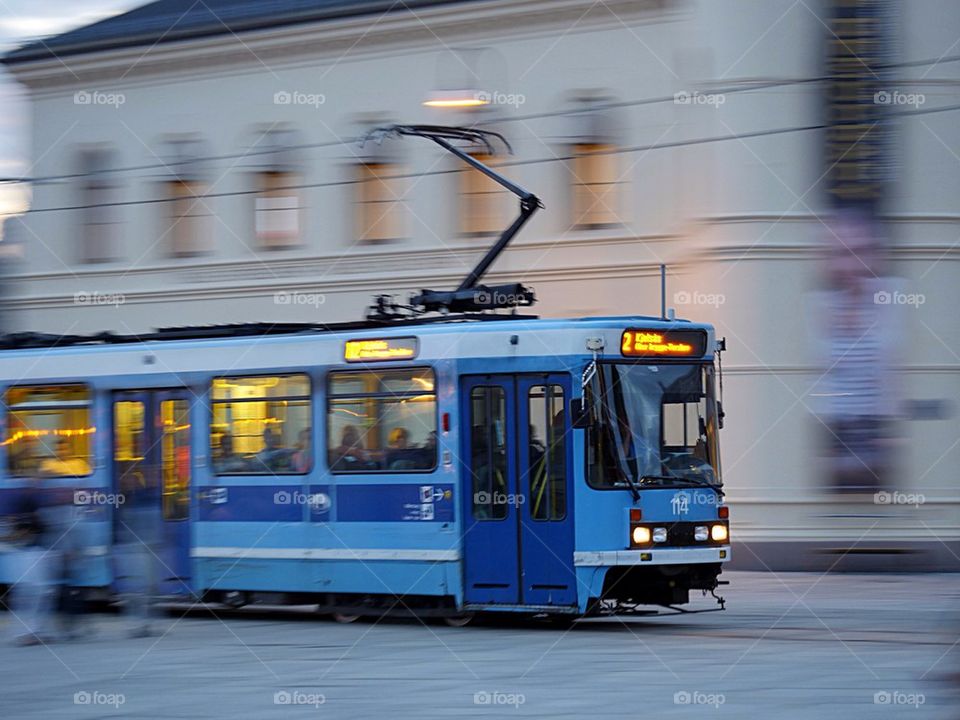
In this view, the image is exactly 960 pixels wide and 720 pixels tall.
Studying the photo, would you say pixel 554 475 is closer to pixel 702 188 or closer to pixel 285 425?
pixel 285 425

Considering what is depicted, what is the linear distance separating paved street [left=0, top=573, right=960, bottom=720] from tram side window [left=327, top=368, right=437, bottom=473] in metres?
1.69

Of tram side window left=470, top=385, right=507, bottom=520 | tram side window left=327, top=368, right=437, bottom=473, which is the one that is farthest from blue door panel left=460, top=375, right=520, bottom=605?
tram side window left=327, top=368, right=437, bottom=473

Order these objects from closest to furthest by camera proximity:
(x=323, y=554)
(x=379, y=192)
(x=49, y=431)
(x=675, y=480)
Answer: (x=675, y=480), (x=323, y=554), (x=49, y=431), (x=379, y=192)

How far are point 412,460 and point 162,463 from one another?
3.35 m

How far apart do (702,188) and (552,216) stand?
12.0 feet

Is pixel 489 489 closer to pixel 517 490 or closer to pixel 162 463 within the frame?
pixel 517 490

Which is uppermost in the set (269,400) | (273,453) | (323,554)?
(269,400)

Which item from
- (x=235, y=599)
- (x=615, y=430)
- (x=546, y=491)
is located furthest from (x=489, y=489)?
(x=235, y=599)

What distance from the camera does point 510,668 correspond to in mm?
13078

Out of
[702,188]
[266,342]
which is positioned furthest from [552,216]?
[266,342]

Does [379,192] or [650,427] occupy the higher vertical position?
[379,192]

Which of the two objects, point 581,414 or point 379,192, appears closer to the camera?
point 581,414

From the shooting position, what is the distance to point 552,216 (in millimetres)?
27781

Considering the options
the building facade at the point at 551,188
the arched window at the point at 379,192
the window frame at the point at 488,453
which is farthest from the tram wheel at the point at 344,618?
the arched window at the point at 379,192
